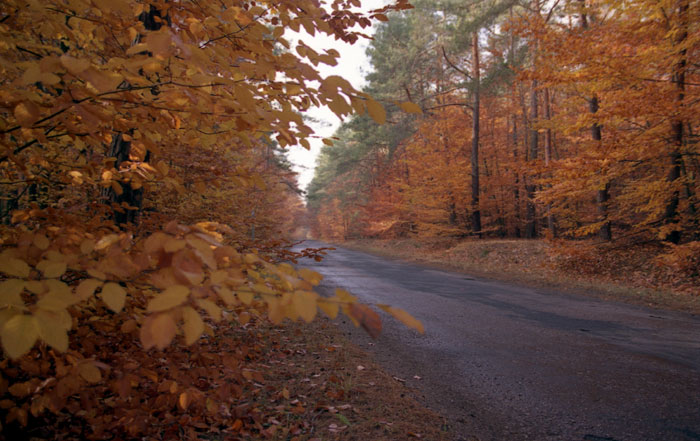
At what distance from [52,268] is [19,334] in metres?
0.28

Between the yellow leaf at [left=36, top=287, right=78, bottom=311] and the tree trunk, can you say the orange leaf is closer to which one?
the yellow leaf at [left=36, top=287, right=78, bottom=311]

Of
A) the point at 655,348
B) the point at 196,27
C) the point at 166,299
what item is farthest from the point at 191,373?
the point at 655,348

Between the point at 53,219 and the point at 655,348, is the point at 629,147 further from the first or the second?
the point at 53,219

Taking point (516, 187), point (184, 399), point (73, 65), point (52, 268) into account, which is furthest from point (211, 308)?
point (516, 187)

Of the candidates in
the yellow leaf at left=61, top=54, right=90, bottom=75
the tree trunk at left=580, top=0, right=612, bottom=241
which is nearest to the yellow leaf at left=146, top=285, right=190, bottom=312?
the yellow leaf at left=61, top=54, right=90, bottom=75

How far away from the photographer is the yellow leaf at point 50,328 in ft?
3.02

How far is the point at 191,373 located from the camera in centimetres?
242

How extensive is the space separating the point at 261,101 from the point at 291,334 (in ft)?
13.3

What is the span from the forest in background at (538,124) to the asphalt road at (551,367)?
9.56 feet

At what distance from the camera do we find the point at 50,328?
939 millimetres

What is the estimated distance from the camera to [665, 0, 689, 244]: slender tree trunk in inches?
334

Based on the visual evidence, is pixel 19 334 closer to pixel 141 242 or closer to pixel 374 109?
pixel 141 242

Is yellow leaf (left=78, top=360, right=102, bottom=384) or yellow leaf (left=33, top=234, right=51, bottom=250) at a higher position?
yellow leaf (left=33, top=234, right=51, bottom=250)

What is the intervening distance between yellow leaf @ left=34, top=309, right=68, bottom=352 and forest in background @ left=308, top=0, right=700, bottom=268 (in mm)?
2822
